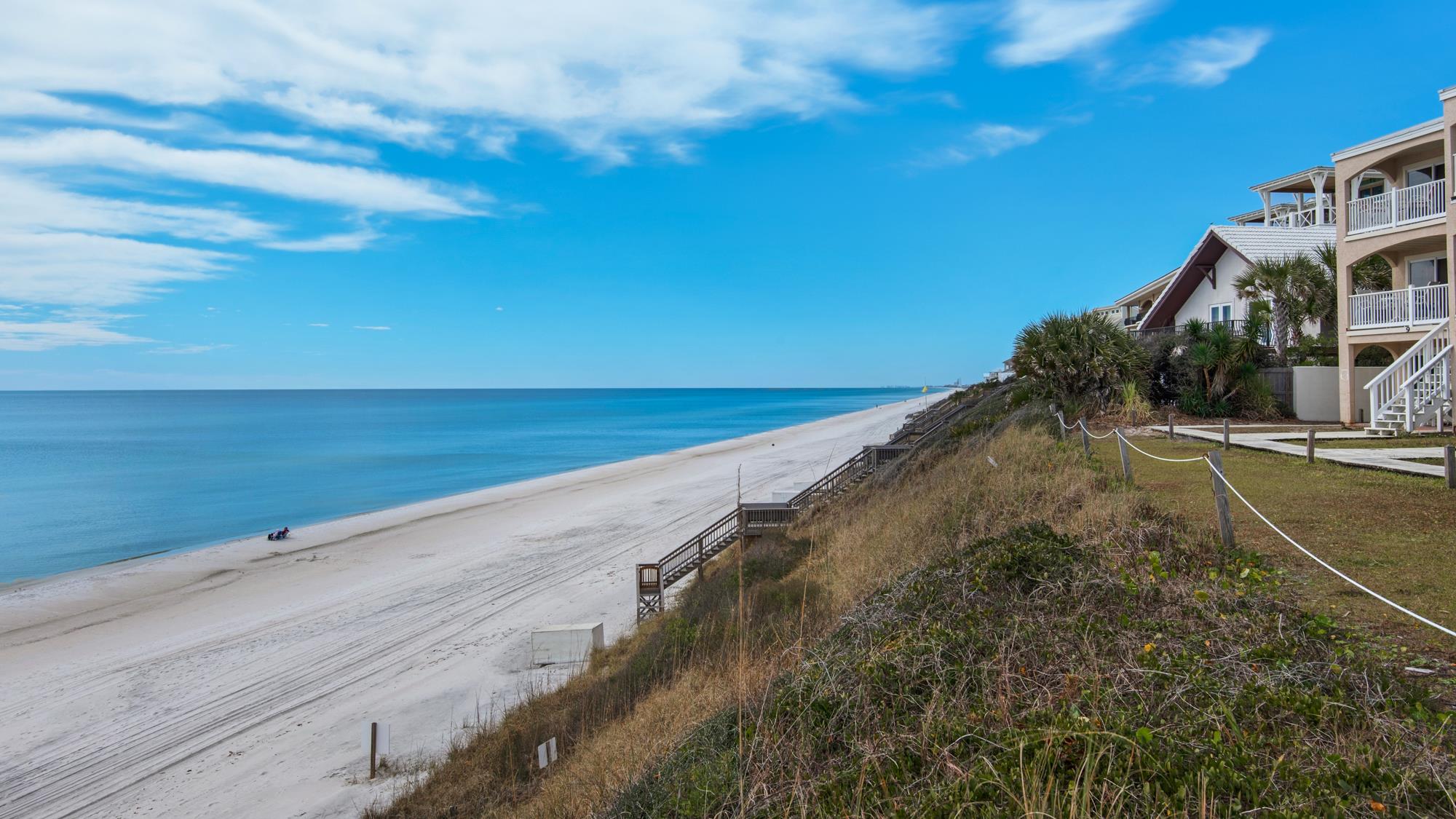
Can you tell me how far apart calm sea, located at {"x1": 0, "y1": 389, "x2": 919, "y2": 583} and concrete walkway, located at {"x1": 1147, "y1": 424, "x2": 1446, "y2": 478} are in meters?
37.6

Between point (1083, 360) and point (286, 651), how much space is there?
79.0 feet

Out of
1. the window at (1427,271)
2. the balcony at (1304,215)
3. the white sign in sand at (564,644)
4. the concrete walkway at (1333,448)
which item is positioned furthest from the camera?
the balcony at (1304,215)

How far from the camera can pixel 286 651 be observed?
58.0ft

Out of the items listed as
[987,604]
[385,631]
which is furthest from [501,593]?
[987,604]

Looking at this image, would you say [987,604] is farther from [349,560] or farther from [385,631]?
[349,560]

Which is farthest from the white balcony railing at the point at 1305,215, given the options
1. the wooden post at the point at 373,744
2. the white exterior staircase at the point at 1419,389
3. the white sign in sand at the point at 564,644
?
the wooden post at the point at 373,744

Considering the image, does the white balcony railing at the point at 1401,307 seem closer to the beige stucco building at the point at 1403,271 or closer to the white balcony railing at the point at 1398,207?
the beige stucco building at the point at 1403,271

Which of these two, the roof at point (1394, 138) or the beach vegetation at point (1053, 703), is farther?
the roof at point (1394, 138)

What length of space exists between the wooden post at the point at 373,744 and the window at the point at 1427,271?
27425 millimetres

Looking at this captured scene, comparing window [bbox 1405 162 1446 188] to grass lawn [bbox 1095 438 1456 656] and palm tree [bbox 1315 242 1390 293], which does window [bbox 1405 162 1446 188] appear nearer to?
palm tree [bbox 1315 242 1390 293]

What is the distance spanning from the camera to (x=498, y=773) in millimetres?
9609

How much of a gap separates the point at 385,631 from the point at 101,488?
4401cm

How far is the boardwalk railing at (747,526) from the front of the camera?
18.2 m

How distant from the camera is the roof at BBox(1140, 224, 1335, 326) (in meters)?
28.5
